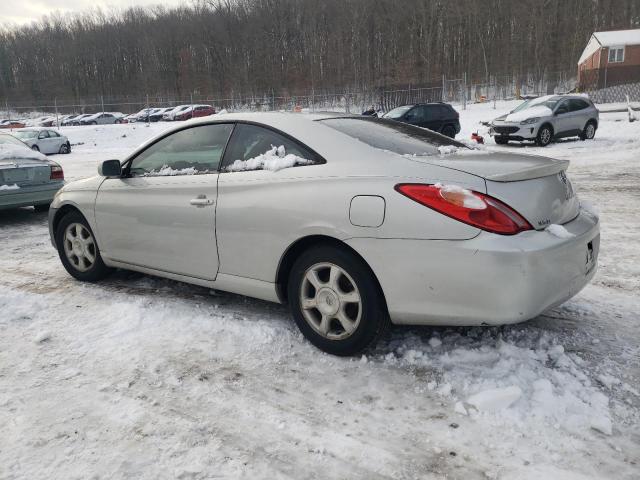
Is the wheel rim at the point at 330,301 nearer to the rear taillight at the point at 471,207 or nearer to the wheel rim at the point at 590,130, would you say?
the rear taillight at the point at 471,207

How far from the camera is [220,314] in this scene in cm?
390

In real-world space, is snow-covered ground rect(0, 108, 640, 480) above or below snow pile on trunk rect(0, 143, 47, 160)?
below

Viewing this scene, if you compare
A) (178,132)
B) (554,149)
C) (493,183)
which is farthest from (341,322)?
(554,149)

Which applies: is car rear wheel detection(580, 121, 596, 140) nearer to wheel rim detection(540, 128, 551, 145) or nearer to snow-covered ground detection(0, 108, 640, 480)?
wheel rim detection(540, 128, 551, 145)

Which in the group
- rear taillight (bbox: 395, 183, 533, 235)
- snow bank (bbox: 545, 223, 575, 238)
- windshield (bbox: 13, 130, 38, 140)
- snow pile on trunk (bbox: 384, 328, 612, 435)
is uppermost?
windshield (bbox: 13, 130, 38, 140)

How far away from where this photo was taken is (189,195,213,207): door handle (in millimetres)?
3675

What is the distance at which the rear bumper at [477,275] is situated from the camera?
8.52 ft

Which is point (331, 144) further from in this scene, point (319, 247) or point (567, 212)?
point (567, 212)

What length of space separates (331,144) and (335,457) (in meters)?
1.82

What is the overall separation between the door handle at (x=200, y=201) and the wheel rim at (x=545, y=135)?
15862mm

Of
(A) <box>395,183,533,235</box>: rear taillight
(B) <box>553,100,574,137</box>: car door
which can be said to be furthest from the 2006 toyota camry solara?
(B) <box>553,100,574,137</box>: car door

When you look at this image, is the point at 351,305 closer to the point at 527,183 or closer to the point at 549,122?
the point at 527,183

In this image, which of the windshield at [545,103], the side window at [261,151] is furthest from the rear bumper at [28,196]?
the windshield at [545,103]

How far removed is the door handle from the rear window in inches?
38.7
